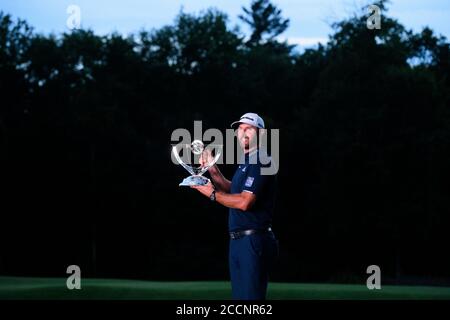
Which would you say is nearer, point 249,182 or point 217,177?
point 249,182

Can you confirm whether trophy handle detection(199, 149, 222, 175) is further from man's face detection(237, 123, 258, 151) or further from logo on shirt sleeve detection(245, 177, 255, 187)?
logo on shirt sleeve detection(245, 177, 255, 187)

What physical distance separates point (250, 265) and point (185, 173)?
2975 cm

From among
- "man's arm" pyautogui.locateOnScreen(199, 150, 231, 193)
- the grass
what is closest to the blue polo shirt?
"man's arm" pyautogui.locateOnScreen(199, 150, 231, 193)

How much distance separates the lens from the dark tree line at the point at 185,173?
1407 inches

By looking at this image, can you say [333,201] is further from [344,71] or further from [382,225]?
[344,71]

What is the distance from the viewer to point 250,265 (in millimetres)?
6949

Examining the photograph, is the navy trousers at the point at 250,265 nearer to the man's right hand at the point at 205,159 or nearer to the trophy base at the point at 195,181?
the trophy base at the point at 195,181

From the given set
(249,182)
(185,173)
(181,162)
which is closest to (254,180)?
(249,182)

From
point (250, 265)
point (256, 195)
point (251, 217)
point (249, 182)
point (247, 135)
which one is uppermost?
point (247, 135)

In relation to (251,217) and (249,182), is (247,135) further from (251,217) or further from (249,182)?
(251,217)

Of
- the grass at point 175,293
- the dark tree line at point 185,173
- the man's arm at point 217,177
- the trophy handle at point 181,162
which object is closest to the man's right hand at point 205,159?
the man's arm at point 217,177

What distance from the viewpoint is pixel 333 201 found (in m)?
36.7

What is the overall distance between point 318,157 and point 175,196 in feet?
23.6
